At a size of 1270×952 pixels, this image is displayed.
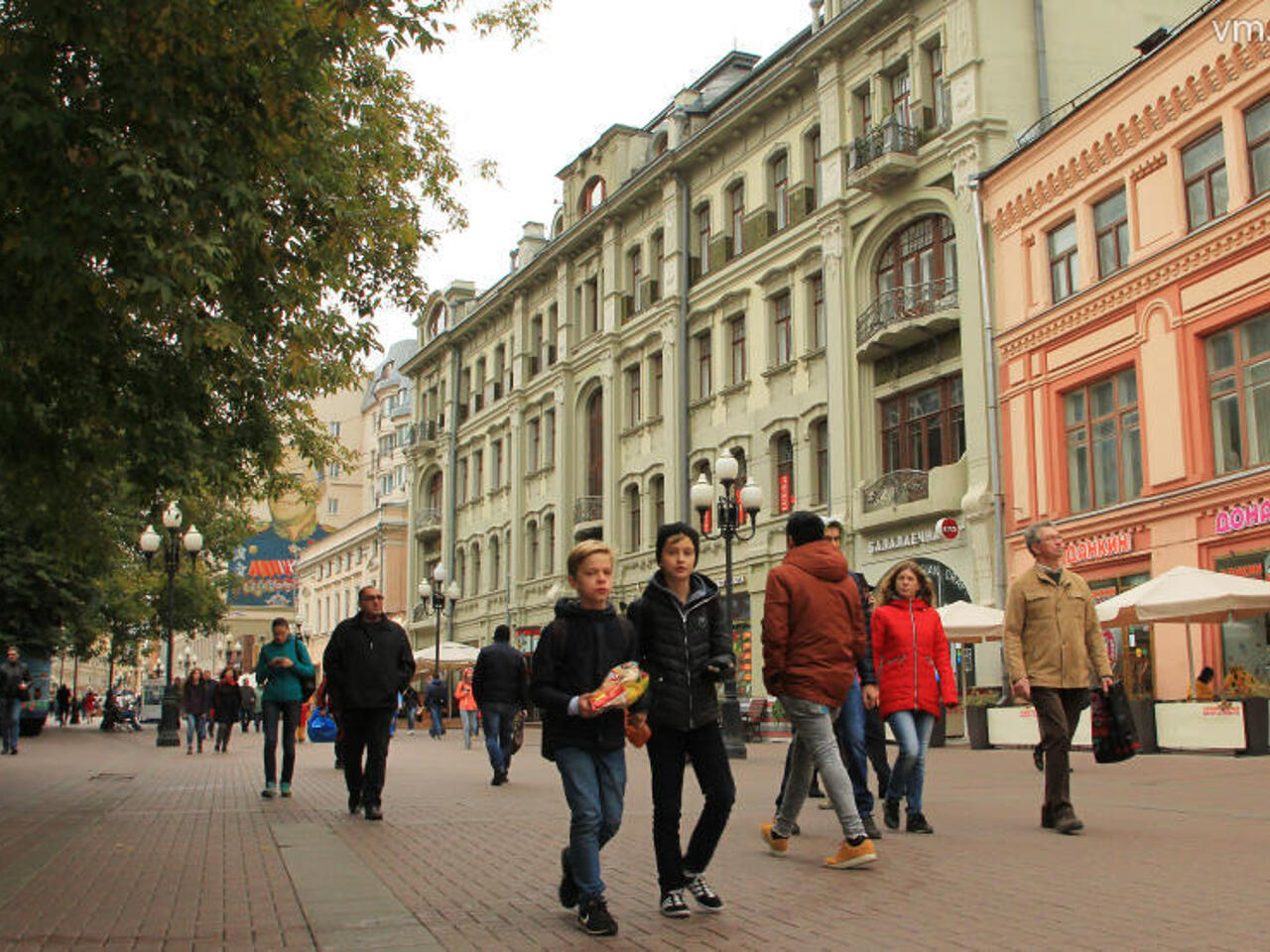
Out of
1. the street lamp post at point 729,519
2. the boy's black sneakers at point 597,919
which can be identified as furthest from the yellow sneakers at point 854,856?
the street lamp post at point 729,519

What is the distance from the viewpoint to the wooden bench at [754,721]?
26172 mm

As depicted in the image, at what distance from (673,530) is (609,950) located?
6.28ft

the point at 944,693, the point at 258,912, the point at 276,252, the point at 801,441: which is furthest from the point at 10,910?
the point at 801,441

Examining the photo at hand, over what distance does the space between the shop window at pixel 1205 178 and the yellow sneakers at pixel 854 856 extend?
17743mm

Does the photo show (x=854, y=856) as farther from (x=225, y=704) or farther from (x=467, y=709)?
(x=225, y=704)

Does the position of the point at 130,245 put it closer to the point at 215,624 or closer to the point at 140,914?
the point at 140,914

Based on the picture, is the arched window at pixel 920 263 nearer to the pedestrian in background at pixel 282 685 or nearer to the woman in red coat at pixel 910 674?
the pedestrian in background at pixel 282 685

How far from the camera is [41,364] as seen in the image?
993 centimetres

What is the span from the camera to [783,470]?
1345 inches

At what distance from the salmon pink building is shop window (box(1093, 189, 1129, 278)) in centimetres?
4

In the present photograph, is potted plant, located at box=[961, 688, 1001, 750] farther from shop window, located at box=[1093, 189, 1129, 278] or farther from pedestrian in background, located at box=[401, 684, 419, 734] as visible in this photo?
pedestrian in background, located at box=[401, 684, 419, 734]

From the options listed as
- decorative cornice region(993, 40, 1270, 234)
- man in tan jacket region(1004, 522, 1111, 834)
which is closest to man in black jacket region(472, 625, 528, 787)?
man in tan jacket region(1004, 522, 1111, 834)

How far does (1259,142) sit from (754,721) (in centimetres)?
1329

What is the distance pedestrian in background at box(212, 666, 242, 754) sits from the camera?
→ 25281 millimetres
